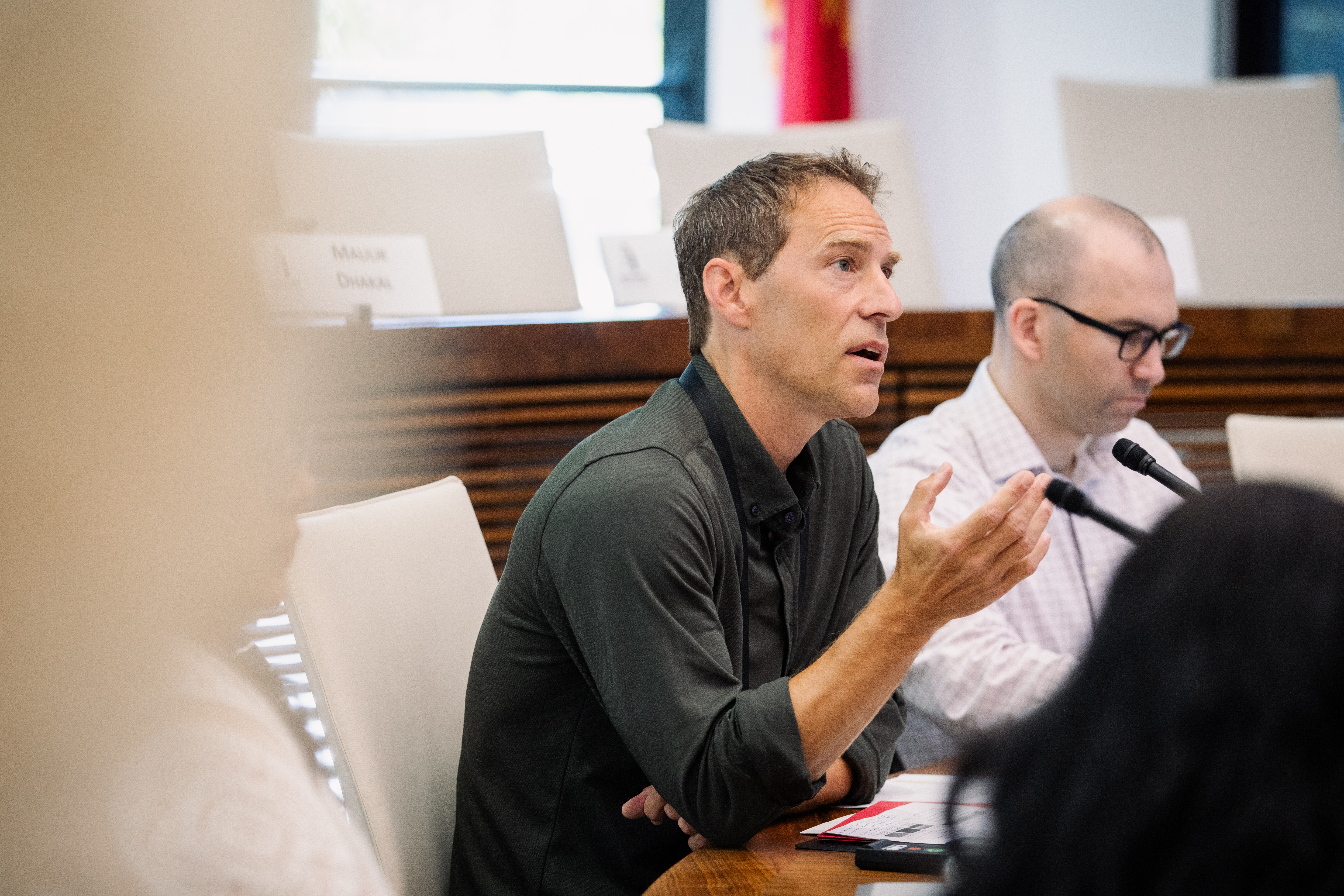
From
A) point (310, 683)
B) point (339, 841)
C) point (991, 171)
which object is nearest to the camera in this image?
point (339, 841)

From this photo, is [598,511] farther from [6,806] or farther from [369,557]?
[6,806]

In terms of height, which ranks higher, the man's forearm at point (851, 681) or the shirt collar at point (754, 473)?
the shirt collar at point (754, 473)

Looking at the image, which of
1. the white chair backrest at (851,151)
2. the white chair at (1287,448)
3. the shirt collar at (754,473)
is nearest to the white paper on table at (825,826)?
the shirt collar at (754,473)

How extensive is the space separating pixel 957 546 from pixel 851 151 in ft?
6.12

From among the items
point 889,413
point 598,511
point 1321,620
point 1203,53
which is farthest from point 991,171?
point 1321,620

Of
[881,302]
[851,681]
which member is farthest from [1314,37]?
[851,681]

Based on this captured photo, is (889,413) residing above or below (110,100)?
below

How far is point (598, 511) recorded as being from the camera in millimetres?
1147

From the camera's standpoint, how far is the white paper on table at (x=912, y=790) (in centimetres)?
119

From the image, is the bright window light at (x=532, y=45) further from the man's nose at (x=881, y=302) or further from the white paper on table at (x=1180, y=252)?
the man's nose at (x=881, y=302)

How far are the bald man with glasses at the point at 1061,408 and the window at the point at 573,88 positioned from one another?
8.29 ft

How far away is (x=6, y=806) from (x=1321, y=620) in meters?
0.42

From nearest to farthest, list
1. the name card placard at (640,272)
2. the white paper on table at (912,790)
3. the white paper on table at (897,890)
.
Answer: the white paper on table at (897,890) → the white paper on table at (912,790) → the name card placard at (640,272)

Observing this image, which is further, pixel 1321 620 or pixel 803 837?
pixel 803 837
